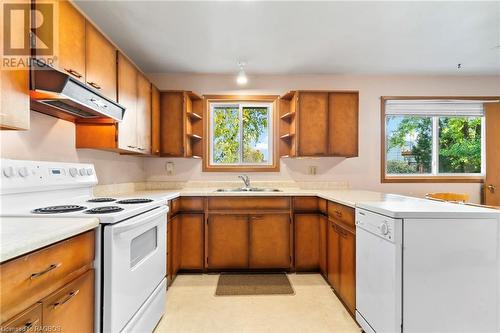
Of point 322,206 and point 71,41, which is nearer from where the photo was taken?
Result: point 71,41

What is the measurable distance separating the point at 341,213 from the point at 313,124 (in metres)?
1.28

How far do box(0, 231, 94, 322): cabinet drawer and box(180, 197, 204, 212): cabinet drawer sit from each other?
1.64m

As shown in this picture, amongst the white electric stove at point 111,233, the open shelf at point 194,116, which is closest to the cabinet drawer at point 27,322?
the white electric stove at point 111,233

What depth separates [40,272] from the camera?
2.87ft

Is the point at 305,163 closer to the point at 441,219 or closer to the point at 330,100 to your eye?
the point at 330,100

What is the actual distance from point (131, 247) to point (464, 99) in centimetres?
436

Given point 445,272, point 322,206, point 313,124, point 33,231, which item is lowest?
point 445,272

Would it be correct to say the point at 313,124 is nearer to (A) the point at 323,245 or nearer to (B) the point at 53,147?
(A) the point at 323,245

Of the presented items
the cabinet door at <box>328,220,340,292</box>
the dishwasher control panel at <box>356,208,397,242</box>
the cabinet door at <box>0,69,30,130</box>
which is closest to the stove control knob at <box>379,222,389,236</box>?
the dishwasher control panel at <box>356,208,397,242</box>

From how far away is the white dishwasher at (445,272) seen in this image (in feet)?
4.65

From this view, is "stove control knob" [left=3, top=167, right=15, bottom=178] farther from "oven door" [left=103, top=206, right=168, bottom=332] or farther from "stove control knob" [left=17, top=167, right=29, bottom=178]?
"oven door" [left=103, top=206, right=168, bottom=332]

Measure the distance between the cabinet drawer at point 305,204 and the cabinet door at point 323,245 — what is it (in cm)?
14

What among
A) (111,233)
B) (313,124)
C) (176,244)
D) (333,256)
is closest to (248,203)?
(176,244)

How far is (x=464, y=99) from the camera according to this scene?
11.5ft
